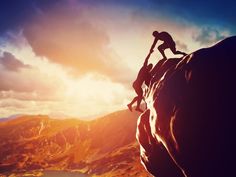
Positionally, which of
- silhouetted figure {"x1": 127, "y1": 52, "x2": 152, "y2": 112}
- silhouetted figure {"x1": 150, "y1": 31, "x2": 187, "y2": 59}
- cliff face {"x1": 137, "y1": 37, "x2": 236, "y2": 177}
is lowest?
cliff face {"x1": 137, "y1": 37, "x2": 236, "y2": 177}

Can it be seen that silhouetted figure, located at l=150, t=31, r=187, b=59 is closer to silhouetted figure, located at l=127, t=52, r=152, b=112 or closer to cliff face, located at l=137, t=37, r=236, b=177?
silhouetted figure, located at l=127, t=52, r=152, b=112

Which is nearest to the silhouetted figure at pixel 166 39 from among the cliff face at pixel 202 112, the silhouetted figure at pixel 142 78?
the silhouetted figure at pixel 142 78

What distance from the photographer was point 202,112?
1499cm

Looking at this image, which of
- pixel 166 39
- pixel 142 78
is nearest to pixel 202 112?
pixel 166 39

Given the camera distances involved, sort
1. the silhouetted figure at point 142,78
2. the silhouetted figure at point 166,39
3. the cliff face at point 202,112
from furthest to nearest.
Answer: the silhouetted figure at point 142,78
the silhouetted figure at point 166,39
the cliff face at point 202,112

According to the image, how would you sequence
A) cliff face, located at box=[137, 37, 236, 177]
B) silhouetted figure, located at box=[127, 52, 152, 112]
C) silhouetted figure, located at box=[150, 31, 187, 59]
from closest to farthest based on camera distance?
1. cliff face, located at box=[137, 37, 236, 177]
2. silhouetted figure, located at box=[150, 31, 187, 59]
3. silhouetted figure, located at box=[127, 52, 152, 112]

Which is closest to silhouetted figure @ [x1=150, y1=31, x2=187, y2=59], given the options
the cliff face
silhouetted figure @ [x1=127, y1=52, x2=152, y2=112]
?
silhouetted figure @ [x1=127, y1=52, x2=152, y2=112]

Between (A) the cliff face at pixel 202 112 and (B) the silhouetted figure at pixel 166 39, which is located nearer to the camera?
(A) the cliff face at pixel 202 112

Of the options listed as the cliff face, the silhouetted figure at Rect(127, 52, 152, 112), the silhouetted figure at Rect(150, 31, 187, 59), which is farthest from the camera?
the silhouetted figure at Rect(127, 52, 152, 112)

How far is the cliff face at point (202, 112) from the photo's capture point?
1448 centimetres

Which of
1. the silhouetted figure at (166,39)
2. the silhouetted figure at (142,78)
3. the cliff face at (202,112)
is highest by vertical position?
the silhouetted figure at (166,39)

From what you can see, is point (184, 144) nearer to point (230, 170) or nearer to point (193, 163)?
point (193, 163)

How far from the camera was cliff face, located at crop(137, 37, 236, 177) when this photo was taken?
1448 cm

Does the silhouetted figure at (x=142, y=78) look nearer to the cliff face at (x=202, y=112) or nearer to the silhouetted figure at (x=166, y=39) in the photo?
the silhouetted figure at (x=166, y=39)
